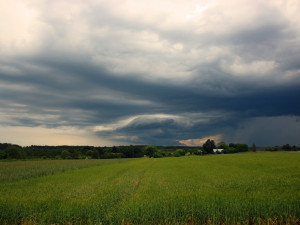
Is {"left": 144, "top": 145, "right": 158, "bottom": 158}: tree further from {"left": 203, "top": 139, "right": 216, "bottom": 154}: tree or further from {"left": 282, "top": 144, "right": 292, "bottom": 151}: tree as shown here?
{"left": 282, "top": 144, "right": 292, "bottom": 151}: tree

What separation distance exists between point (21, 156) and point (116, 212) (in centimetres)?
14820

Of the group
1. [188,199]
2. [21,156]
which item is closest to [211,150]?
[21,156]

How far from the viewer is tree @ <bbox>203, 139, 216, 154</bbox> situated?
628 ft

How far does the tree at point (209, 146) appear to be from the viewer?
191500mm

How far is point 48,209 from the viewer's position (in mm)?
15023

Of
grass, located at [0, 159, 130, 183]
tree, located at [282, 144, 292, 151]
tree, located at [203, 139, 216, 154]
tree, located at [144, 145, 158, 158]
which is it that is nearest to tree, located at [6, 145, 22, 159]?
grass, located at [0, 159, 130, 183]

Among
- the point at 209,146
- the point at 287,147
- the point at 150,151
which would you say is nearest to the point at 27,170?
the point at 150,151

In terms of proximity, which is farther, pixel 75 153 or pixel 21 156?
pixel 75 153

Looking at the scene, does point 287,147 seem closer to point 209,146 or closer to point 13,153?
point 209,146

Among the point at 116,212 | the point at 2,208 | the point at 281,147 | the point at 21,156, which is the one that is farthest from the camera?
the point at 281,147

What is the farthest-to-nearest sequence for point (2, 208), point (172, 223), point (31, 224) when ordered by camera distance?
1. point (2, 208)
2. point (31, 224)
3. point (172, 223)

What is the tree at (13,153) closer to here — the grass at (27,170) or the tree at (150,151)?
the grass at (27,170)

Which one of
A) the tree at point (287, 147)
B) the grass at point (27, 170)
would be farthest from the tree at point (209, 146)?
the grass at point (27, 170)

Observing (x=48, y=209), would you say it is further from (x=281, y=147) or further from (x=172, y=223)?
(x=281, y=147)
